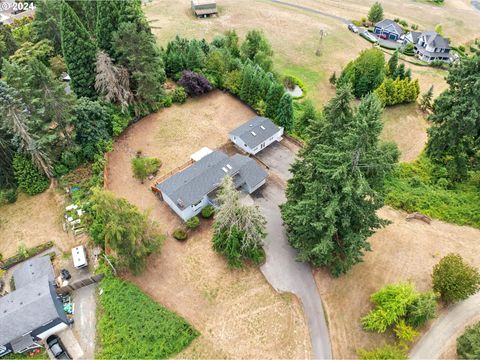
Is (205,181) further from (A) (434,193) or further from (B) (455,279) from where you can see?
(A) (434,193)

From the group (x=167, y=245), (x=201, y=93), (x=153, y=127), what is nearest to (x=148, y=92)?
(x=153, y=127)

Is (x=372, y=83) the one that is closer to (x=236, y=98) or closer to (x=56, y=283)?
(x=236, y=98)

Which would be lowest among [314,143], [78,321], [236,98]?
[78,321]

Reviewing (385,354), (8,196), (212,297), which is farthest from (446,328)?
(8,196)

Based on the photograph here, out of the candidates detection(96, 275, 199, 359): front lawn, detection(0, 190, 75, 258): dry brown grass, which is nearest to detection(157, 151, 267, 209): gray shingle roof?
detection(96, 275, 199, 359): front lawn

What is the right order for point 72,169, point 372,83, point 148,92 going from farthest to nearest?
point 372,83 < point 148,92 < point 72,169

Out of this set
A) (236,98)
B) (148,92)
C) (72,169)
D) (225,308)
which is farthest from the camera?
(236,98)
